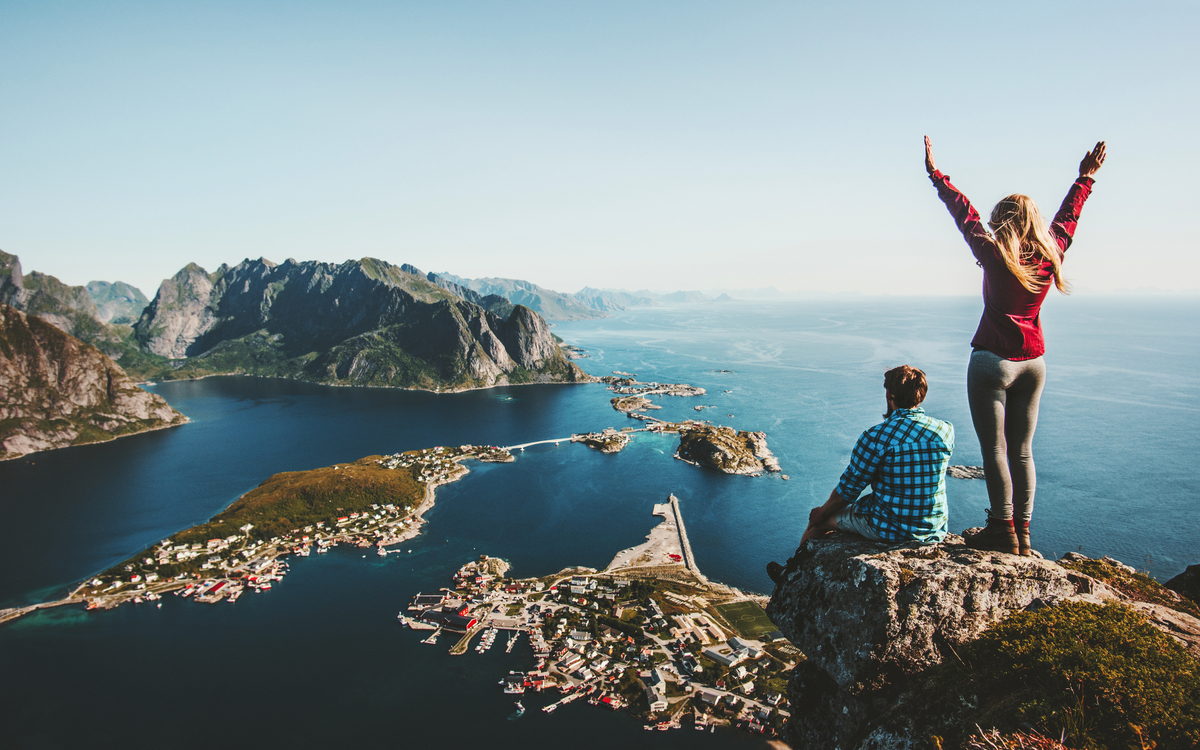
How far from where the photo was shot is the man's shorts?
6102mm

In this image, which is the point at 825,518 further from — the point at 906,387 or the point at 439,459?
the point at 439,459

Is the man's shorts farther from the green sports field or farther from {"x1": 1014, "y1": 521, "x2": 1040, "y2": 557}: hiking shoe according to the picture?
the green sports field

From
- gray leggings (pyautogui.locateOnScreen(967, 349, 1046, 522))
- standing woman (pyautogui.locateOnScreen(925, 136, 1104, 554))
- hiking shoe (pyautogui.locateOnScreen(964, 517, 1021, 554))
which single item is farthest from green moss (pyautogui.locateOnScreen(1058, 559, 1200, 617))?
gray leggings (pyautogui.locateOnScreen(967, 349, 1046, 522))

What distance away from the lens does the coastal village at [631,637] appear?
121ft

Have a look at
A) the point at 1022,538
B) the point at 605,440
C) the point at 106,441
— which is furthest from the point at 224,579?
the point at 106,441

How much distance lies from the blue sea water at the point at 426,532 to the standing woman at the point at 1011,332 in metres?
36.9

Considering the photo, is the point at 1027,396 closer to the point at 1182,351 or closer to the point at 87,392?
the point at 87,392

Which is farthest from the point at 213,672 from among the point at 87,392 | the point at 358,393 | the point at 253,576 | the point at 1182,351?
the point at 1182,351

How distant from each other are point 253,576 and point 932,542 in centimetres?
6842

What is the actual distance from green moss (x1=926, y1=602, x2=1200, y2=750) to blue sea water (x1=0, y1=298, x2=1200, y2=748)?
36.5 metres

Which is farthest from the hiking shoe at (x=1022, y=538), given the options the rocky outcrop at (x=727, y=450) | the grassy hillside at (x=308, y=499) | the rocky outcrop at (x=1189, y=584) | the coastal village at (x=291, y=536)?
the rocky outcrop at (x=727, y=450)

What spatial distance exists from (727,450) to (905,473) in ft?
280

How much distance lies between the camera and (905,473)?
5.56 metres

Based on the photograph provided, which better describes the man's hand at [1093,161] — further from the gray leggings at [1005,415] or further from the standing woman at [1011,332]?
the gray leggings at [1005,415]
